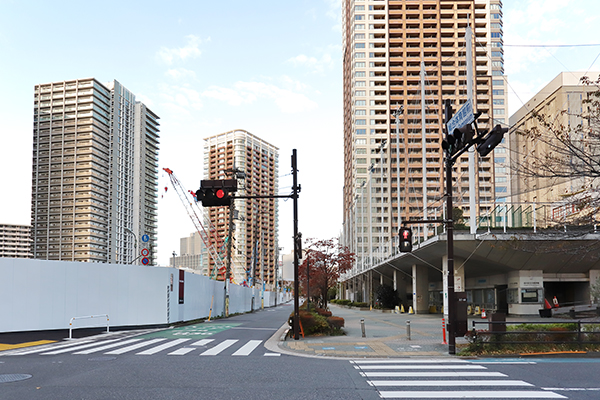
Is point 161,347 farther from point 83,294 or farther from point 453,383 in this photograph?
point 453,383

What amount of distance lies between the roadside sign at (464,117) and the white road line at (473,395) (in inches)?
290

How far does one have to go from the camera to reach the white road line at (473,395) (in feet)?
29.9

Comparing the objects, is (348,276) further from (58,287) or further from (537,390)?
(537,390)

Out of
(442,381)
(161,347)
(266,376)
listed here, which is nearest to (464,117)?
(442,381)

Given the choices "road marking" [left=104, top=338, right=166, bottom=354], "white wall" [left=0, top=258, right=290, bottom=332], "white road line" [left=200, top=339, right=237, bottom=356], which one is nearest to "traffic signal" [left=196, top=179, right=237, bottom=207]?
"white road line" [left=200, top=339, right=237, bottom=356]

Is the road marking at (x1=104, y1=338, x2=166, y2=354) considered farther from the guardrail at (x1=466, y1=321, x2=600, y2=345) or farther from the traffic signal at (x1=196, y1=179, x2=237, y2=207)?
the guardrail at (x1=466, y1=321, x2=600, y2=345)

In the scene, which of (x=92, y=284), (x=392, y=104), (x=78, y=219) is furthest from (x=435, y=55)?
(x=78, y=219)

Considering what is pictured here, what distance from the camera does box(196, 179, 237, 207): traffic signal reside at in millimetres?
16656

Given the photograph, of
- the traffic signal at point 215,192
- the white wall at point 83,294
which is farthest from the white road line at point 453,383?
the white wall at point 83,294

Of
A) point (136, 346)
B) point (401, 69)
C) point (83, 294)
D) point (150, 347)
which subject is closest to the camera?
point (150, 347)

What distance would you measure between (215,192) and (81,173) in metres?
167

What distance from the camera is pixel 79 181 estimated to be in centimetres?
16862

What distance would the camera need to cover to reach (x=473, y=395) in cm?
930

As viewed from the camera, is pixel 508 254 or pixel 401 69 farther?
pixel 401 69
